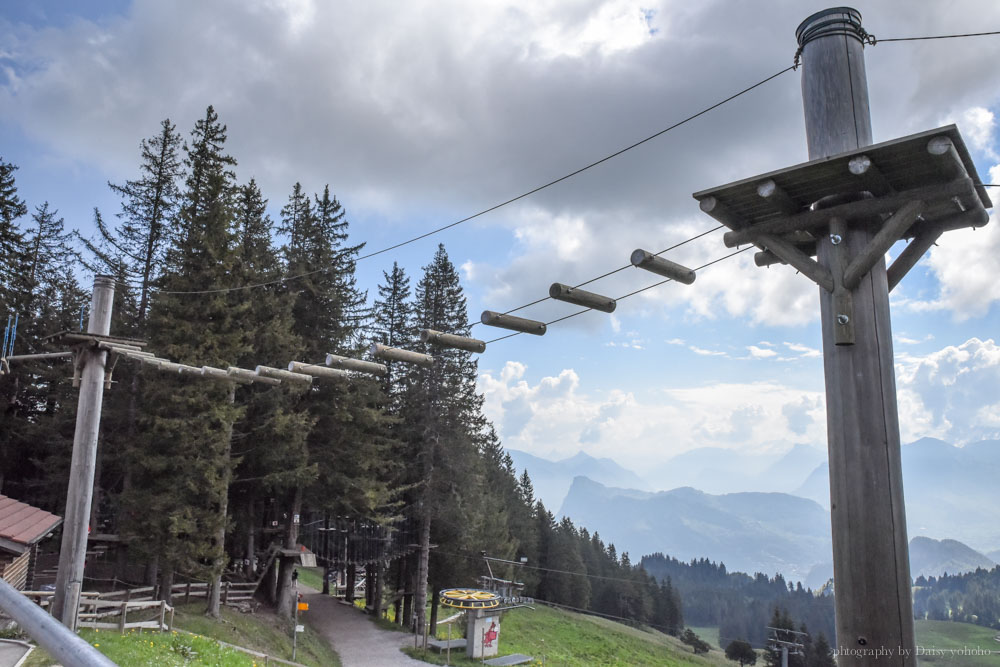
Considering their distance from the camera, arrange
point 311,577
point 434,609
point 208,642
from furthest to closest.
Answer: point 311,577 < point 434,609 < point 208,642

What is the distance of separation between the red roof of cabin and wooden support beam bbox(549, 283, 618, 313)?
44.2 ft

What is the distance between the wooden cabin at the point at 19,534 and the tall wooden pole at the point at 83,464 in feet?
13.2

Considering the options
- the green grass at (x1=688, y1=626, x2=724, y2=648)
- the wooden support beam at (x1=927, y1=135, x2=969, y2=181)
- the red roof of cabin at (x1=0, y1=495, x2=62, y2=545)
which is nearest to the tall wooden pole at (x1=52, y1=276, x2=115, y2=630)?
the red roof of cabin at (x1=0, y1=495, x2=62, y2=545)

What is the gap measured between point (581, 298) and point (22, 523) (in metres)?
15.2

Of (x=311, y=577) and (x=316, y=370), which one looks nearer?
(x=316, y=370)

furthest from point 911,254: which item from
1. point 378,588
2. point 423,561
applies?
point 378,588

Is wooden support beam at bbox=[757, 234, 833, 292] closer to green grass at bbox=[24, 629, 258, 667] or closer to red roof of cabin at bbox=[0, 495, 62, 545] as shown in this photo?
green grass at bbox=[24, 629, 258, 667]

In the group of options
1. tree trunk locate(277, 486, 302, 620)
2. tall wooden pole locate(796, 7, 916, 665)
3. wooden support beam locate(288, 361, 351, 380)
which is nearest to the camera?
tall wooden pole locate(796, 7, 916, 665)

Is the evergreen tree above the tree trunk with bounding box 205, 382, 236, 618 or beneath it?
above

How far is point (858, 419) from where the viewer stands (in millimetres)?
4746

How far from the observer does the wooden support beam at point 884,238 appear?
4699 mm

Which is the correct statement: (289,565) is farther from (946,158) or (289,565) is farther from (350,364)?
(946,158)

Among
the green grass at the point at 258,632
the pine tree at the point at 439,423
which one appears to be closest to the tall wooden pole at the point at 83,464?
the green grass at the point at 258,632

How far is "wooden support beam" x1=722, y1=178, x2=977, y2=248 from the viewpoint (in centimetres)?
465
